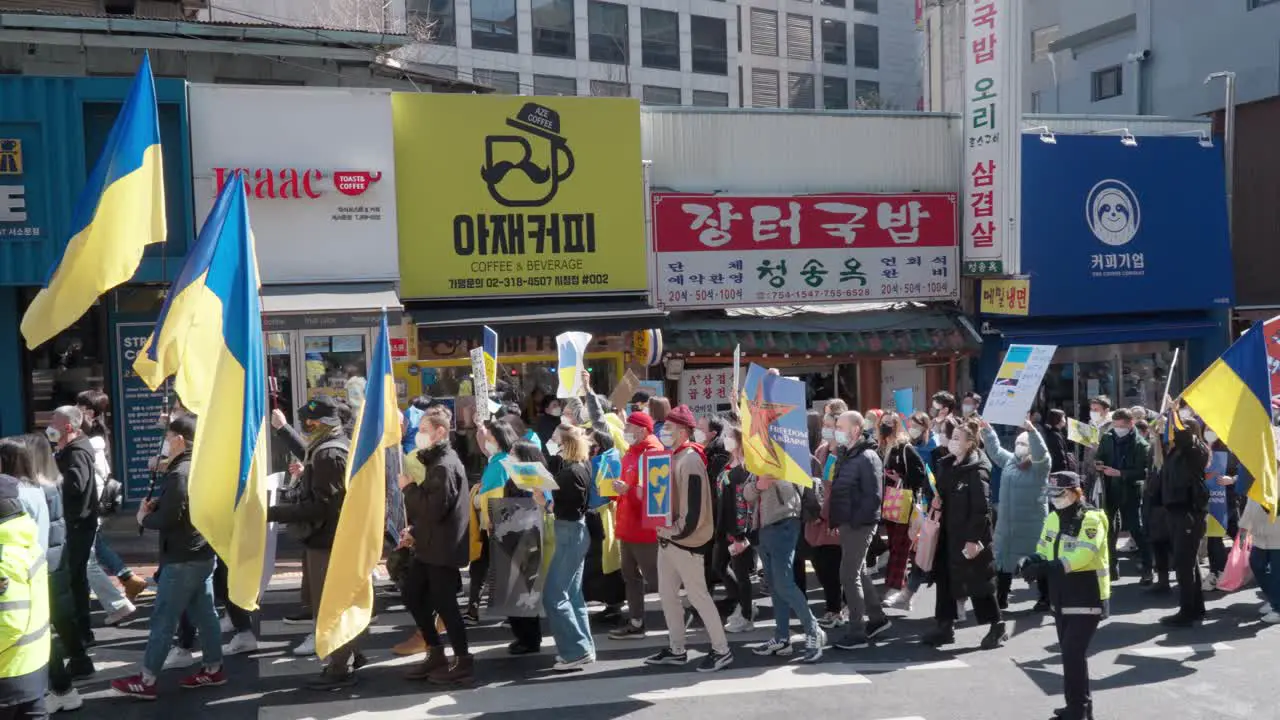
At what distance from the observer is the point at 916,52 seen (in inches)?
2044

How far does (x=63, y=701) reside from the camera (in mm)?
7621

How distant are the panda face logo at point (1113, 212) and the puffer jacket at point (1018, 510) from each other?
33.0 feet

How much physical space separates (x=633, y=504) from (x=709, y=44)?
37.8m

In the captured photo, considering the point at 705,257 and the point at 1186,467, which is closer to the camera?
the point at 1186,467

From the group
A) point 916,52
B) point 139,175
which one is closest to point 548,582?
A: point 139,175

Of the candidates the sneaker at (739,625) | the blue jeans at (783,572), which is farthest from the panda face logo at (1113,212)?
the blue jeans at (783,572)

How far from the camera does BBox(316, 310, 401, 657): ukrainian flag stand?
7.39 m

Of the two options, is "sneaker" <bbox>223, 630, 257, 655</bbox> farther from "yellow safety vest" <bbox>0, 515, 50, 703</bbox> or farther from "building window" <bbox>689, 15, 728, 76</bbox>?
"building window" <bbox>689, 15, 728, 76</bbox>

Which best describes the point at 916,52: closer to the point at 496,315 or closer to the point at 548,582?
the point at 496,315

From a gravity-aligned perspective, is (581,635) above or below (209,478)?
below

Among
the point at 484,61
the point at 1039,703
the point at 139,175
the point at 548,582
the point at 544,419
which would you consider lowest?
the point at 1039,703

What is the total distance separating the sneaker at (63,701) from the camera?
7.58 m

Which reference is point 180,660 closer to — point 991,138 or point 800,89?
point 991,138

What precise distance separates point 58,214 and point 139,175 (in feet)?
22.0
